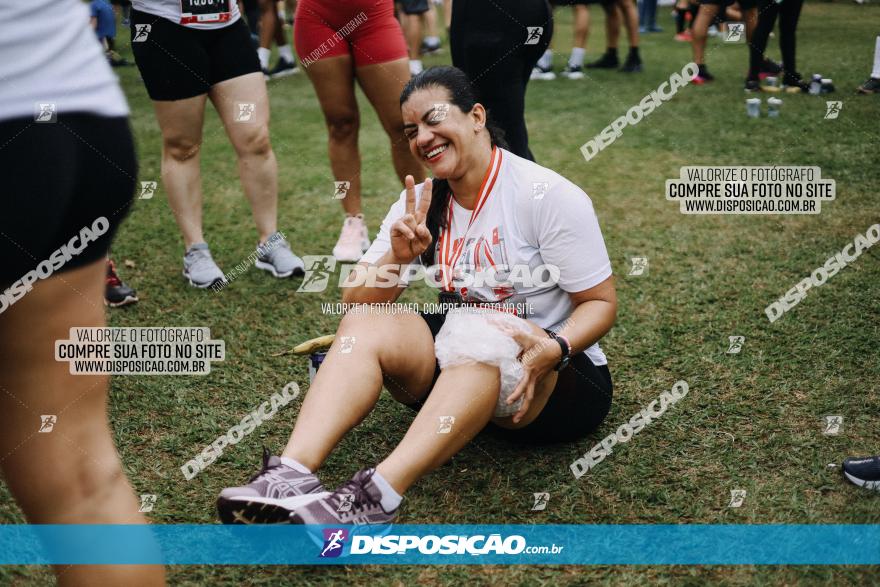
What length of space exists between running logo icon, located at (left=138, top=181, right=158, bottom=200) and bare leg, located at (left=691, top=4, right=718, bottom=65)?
15.7 ft

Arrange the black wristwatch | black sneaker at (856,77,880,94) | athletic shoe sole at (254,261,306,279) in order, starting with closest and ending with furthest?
the black wristwatch, athletic shoe sole at (254,261,306,279), black sneaker at (856,77,880,94)

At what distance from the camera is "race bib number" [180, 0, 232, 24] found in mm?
3008

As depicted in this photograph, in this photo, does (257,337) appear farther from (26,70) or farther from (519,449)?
(26,70)

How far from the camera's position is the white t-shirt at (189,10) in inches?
118

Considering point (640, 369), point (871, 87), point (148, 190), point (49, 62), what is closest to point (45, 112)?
point (49, 62)

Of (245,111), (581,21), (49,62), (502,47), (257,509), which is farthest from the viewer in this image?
(581,21)

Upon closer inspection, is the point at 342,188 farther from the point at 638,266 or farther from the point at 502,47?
the point at 638,266

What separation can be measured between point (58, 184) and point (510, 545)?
1.33 metres

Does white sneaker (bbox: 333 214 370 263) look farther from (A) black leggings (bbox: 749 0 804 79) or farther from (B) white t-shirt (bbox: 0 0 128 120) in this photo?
(A) black leggings (bbox: 749 0 804 79)

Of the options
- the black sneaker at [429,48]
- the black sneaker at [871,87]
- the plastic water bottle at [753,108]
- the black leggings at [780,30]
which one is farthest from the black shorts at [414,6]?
the black sneaker at [871,87]

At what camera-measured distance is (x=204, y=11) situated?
9.98 ft

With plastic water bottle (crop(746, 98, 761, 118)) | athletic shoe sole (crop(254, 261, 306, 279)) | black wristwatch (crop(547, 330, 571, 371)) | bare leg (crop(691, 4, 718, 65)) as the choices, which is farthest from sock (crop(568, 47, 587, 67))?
black wristwatch (crop(547, 330, 571, 371))

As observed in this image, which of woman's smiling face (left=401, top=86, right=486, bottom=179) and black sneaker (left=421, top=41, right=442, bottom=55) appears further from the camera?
black sneaker (left=421, top=41, right=442, bottom=55)

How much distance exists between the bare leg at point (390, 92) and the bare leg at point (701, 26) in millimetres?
4238
